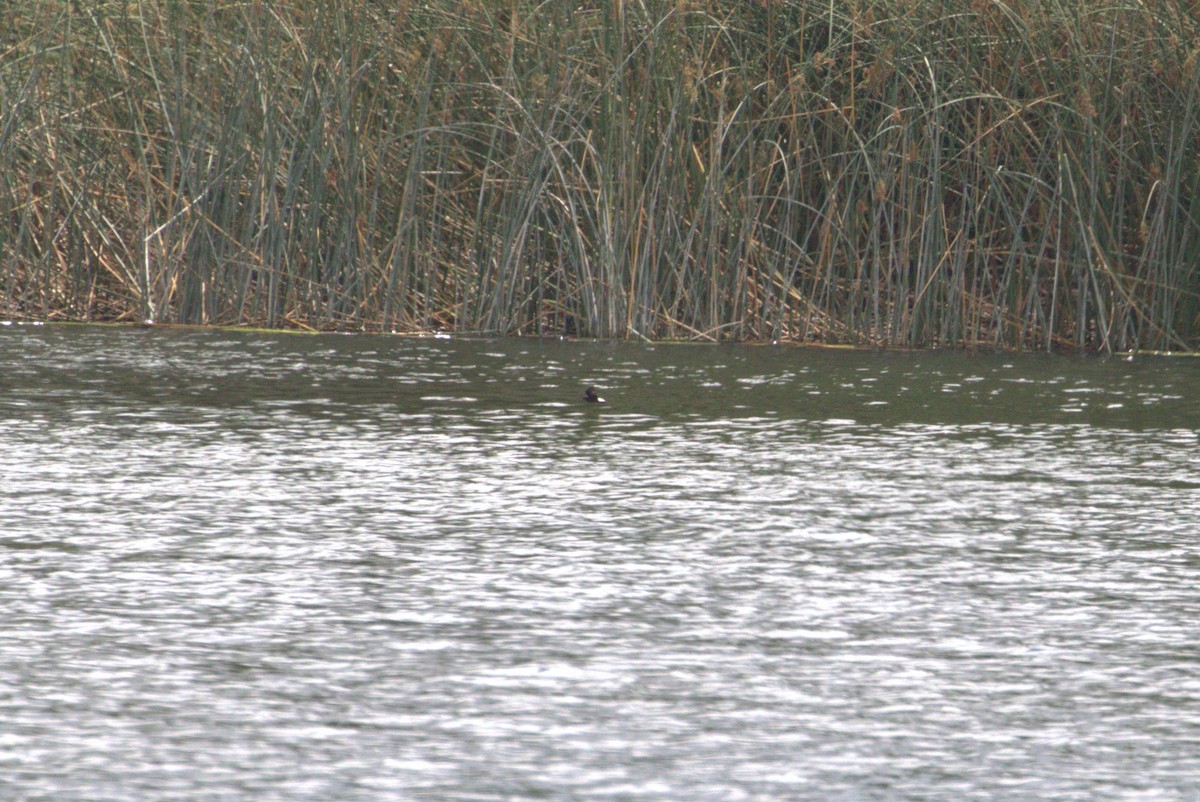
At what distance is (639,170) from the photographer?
25.7ft

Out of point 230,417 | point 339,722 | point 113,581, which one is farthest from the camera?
point 230,417

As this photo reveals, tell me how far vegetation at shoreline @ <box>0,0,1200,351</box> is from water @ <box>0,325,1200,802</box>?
63.3 inches

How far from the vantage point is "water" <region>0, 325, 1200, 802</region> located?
→ 7.85 ft

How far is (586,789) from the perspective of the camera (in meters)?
2.27

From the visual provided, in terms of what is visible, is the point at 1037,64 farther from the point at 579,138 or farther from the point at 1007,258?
the point at 579,138

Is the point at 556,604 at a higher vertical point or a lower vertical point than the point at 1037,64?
lower

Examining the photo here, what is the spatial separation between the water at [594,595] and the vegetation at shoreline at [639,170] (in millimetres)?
1609

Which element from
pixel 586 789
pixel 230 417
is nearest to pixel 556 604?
pixel 586 789

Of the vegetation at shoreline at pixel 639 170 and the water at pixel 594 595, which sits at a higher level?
the vegetation at shoreline at pixel 639 170

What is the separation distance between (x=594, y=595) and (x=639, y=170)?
471cm

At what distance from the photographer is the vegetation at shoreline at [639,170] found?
755 cm

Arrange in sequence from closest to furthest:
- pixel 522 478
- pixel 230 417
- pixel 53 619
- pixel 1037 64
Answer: pixel 53 619 < pixel 522 478 < pixel 230 417 < pixel 1037 64

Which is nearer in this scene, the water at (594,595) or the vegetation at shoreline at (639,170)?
the water at (594,595)

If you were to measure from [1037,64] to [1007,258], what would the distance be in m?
0.77
